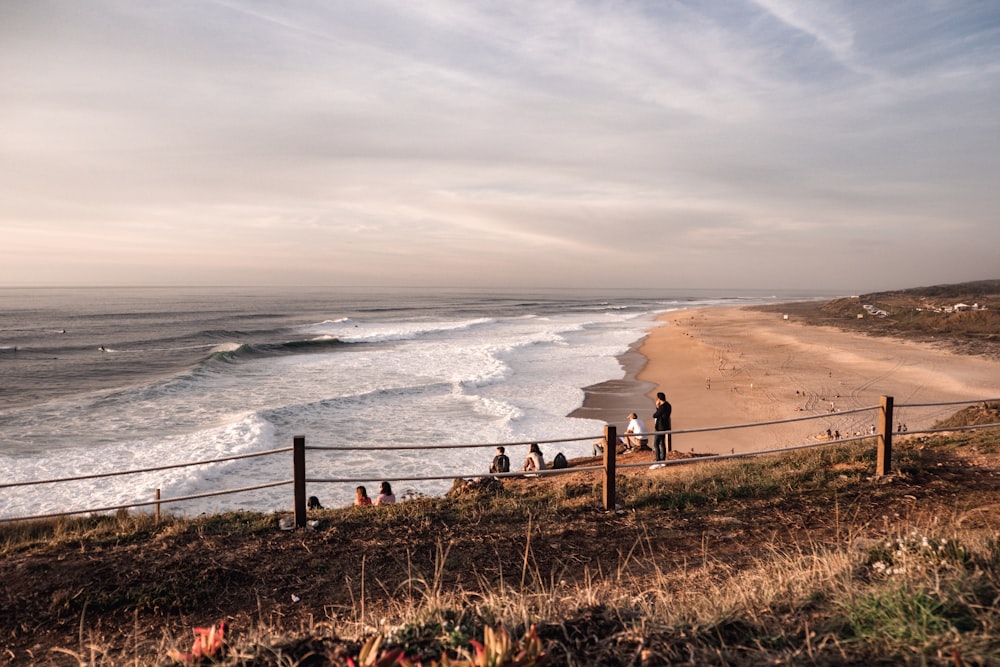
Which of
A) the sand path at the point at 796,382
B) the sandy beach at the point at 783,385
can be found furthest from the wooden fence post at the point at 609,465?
the sand path at the point at 796,382

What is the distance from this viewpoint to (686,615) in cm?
327

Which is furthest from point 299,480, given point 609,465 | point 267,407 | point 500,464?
point 267,407

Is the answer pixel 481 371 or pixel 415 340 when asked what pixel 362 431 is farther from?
pixel 415 340

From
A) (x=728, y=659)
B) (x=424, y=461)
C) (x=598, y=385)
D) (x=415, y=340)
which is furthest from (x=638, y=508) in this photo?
(x=415, y=340)

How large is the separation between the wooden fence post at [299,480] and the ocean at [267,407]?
8.37 feet

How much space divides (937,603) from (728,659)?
1.26 metres

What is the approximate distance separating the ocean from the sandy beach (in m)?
2.10

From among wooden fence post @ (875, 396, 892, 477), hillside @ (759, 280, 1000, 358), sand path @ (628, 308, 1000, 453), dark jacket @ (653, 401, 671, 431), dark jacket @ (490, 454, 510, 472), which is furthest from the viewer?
hillside @ (759, 280, 1000, 358)

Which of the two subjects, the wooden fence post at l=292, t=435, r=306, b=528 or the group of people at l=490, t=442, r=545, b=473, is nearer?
the wooden fence post at l=292, t=435, r=306, b=528

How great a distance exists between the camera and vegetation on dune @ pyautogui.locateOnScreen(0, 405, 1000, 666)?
2.95m

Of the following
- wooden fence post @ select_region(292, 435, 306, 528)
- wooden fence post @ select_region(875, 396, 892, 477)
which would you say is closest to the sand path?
wooden fence post @ select_region(875, 396, 892, 477)

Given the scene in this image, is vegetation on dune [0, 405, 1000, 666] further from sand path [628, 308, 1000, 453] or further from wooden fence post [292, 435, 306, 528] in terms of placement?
sand path [628, 308, 1000, 453]

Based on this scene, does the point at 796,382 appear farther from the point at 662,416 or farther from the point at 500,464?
the point at 500,464

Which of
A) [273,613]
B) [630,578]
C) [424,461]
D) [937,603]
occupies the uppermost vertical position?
[937,603]
